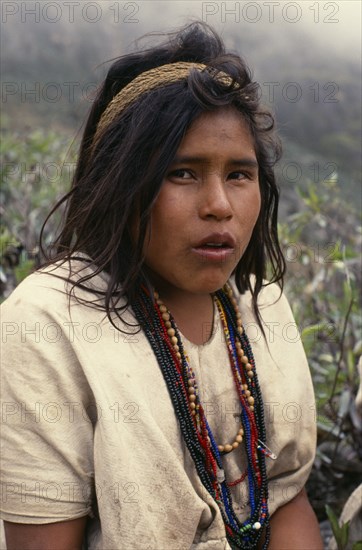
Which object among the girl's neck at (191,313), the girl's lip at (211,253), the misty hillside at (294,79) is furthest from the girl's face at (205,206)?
the misty hillside at (294,79)

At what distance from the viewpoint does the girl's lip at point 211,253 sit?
5.28ft

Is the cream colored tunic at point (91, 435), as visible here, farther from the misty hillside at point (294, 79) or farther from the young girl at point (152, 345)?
the misty hillside at point (294, 79)

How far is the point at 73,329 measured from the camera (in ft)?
5.18

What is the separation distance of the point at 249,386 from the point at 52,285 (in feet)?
1.79

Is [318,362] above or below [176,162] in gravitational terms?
below

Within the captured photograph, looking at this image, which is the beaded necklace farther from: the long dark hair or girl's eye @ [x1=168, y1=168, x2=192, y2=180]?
girl's eye @ [x1=168, y1=168, x2=192, y2=180]

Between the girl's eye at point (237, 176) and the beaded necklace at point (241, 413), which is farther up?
the girl's eye at point (237, 176)

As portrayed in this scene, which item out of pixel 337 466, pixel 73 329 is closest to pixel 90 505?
pixel 73 329

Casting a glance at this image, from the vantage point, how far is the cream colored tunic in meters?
1.54

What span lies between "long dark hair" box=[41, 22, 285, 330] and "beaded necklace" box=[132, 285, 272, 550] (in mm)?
102

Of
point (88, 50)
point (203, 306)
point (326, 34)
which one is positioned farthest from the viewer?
point (88, 50)

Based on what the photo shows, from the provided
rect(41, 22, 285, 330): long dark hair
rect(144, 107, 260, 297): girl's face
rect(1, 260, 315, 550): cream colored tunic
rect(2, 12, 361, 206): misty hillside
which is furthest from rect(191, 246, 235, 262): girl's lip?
rect(2, 12, 361, 206): misty hillside

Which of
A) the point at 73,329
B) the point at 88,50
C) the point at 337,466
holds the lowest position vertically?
the point at 337,466

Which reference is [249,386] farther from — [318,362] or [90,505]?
[318,362]
